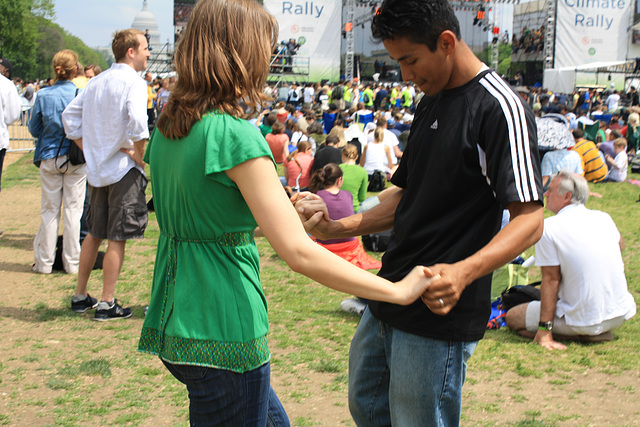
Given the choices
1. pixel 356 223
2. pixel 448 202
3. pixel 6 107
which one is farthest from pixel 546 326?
pixel 6 107

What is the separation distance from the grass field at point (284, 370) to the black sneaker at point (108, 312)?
10 cm

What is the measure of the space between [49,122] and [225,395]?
5204 millimetres

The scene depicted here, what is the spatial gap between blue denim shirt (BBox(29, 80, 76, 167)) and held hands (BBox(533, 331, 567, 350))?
4.56m

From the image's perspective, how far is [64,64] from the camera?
6434 mm

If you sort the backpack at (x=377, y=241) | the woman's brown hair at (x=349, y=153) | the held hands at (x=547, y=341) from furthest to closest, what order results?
the woman's brown hair at (x=349, y=153), the backpack at (x=377, y=241), the held hands at (x=547, y=341)

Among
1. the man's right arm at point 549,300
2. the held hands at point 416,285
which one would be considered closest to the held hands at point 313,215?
the held hands at point 416,285

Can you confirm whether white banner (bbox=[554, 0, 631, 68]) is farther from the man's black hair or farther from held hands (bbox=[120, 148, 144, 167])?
the man's black hair

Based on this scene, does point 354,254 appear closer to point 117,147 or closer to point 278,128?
point 117,147

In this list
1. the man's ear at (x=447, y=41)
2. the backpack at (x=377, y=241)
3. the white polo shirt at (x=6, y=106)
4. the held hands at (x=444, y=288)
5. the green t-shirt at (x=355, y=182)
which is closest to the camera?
the held hands at (x=444, y=288)

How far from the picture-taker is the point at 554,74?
37000mm

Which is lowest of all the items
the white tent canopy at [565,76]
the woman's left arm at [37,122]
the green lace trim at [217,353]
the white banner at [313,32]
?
the green lace trim at [217,353]

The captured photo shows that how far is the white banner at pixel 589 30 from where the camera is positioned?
37656 mm

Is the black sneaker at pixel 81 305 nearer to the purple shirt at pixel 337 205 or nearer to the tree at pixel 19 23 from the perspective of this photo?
the purple shirt at pixel 337 205

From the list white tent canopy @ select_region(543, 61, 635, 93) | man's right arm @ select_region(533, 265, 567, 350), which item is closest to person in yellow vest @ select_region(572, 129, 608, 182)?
man's right arm @ select_region(533, 265, 567, 350)
